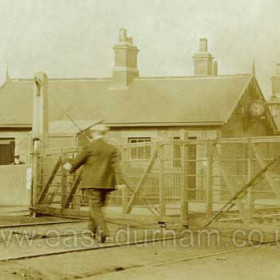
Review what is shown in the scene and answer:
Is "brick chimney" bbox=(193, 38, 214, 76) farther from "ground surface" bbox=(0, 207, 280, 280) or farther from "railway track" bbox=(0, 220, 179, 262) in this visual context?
"ground surface" bbox=(0, 207, 280, 280)

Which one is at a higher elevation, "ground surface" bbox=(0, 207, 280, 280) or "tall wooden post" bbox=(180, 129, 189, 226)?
"tall wooden post" bbox=(180, 129, 189, 226)

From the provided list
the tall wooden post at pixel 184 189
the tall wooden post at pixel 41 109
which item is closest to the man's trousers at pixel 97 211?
the tall wooden post at pixel 184 189

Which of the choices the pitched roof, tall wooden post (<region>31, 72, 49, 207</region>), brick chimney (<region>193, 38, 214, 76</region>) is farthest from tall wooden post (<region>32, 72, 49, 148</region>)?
brick chimney (<region>193, 38, 214, 76</region>)

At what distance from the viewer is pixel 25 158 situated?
31.3 meters

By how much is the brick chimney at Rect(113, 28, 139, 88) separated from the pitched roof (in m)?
0.40

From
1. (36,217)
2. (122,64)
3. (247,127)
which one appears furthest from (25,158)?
(36,217)

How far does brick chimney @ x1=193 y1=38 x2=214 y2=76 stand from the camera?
3703 cm

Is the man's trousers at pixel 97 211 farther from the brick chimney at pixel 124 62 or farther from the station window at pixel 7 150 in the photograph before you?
the brick chimney at pixel 124 62

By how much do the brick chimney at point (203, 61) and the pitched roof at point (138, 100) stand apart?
136 inches

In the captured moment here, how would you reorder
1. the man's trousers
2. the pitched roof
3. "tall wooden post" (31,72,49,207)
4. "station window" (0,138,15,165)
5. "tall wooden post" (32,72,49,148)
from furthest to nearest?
"station window" (0,138,15,165)
the pitched roof
"tall wooden post" (32,72,49,148)
"tall wooden post" (31,72,49,207)
the man's trousers

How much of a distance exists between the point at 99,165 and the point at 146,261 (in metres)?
2.03

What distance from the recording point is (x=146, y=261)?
29.9 ft

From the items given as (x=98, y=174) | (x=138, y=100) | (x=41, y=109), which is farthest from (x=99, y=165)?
(x=138, y=100)

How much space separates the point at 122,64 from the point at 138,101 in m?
3.05
